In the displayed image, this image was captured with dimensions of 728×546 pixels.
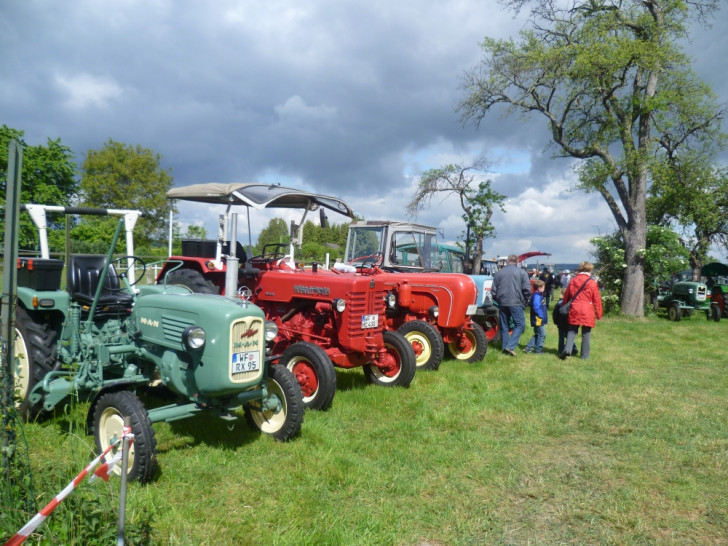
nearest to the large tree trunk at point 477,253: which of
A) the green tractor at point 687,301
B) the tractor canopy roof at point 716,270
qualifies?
the green tractor at point 687,301

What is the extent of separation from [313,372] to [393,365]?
1302 mm

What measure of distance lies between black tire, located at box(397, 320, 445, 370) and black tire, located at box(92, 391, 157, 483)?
156 inches

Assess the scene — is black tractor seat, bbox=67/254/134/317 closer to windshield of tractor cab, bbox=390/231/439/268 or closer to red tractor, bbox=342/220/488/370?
red tractor, bbox=342/220/488/370

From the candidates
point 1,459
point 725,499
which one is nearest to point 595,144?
point 725,499

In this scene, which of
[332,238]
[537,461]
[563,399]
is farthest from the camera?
[332,238]

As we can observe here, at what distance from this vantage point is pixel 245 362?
140 inches

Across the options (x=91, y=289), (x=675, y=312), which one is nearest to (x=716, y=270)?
(x=675, y=312)

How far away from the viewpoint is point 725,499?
136 inches

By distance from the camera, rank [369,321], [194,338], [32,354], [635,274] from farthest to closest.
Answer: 1. [635,274]
2. [369,321]
3. [32,354]
4. [194,338]

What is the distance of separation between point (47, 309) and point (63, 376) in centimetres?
65

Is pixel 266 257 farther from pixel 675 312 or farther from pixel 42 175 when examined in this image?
pixel 42 175

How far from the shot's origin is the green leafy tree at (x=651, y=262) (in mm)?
14656

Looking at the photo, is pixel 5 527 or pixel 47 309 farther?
pixel 47 309

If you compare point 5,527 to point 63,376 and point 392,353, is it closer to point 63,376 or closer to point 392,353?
point 63,376
